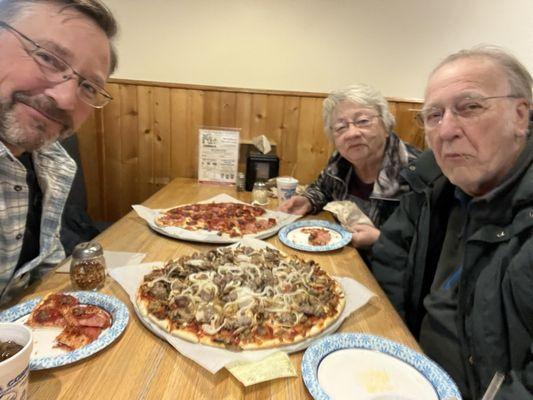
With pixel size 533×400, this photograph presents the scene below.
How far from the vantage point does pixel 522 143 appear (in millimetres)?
1354

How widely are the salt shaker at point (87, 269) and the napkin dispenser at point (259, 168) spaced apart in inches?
68.5

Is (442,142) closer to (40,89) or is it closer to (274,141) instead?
(40,89)

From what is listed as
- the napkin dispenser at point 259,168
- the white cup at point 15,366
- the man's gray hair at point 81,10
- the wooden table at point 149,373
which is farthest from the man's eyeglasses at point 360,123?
the white cup at point 15,366

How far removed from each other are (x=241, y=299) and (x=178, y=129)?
2462mm

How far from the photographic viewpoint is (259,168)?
118 inches

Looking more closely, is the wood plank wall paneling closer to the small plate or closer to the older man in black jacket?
the small plate

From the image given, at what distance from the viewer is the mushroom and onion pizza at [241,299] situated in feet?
3.57

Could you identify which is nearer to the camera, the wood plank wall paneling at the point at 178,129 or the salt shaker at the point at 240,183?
the salt shaker at the point at 240,183

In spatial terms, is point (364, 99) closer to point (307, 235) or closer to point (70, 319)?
point (307, 235)

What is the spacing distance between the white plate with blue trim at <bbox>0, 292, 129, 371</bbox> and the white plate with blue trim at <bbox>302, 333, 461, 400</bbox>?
516mm

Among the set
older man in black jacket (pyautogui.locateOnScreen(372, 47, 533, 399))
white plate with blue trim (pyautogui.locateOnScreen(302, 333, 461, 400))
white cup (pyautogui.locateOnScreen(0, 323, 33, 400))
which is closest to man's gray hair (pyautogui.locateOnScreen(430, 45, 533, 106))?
older man in black jacket (pyautogui.locateOnScreen(372, 47, 533, 399))

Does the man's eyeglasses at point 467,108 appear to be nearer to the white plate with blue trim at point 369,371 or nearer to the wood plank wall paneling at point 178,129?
the white plate with blue trim at point 369,371

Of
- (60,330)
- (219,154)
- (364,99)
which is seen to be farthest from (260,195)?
(60,330)

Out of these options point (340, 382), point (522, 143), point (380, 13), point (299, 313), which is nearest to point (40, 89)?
point (299, 313)
